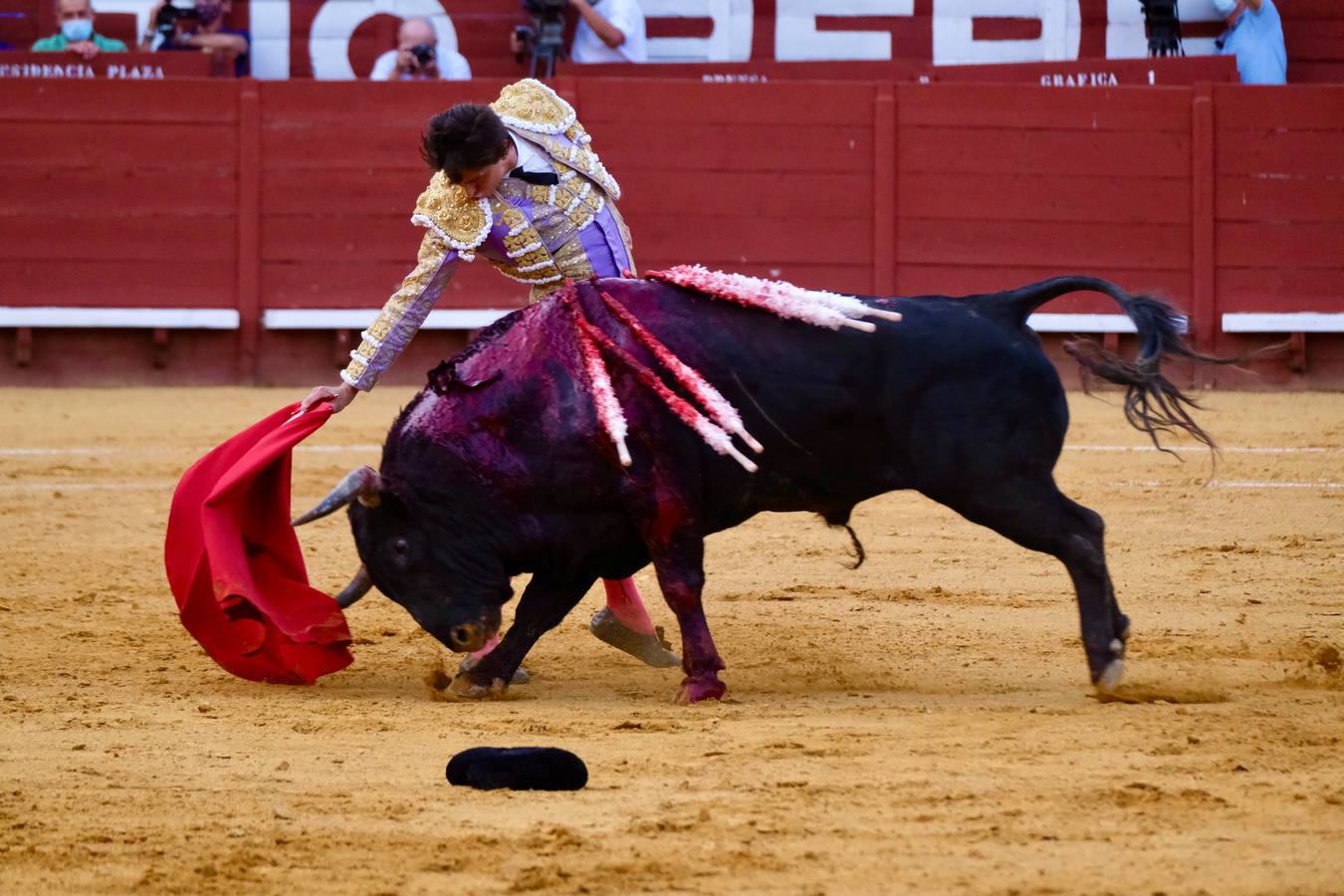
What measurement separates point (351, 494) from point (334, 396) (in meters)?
0.43

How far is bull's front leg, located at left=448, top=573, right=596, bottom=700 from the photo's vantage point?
3.78 metres

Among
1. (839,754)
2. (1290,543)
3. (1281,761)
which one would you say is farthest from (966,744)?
(1290,543)

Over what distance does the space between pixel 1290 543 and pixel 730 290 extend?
2295 mm

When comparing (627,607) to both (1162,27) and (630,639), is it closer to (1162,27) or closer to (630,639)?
(630,639)

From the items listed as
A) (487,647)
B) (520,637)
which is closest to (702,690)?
(520,637)

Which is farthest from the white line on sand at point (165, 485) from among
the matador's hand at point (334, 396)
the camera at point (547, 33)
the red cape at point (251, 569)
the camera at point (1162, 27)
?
the camera at point (1162, 27)

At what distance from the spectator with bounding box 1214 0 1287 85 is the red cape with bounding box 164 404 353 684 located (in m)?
6.42

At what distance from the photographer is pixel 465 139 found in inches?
146

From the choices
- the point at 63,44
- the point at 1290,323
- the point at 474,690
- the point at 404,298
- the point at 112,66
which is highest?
the point at 63,44

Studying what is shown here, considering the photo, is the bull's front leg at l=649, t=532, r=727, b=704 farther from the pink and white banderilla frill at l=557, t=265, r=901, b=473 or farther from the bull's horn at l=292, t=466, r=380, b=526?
the bull's horn at l=292, t=466, r=380, b=526

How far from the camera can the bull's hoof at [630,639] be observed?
402 centimetres

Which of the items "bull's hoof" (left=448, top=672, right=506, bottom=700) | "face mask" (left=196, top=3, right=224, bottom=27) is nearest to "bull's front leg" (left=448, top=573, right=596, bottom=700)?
"bull's hoof" (left=448, top=672, right=506, bottom=700)

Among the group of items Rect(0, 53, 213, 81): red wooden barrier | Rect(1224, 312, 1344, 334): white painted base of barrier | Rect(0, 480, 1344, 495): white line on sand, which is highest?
Rect(0, 53, 213, 81): red wooden barrier

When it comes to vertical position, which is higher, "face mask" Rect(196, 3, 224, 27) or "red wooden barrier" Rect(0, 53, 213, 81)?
"face mask" Rect(196, 3, 224, 27)
